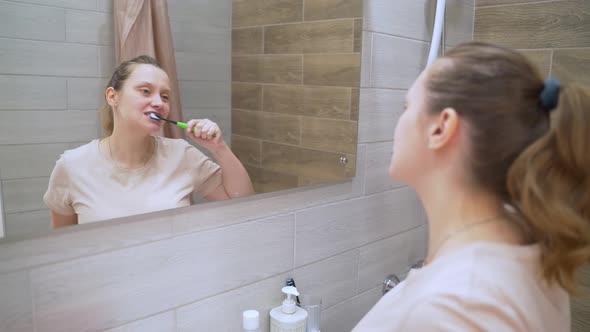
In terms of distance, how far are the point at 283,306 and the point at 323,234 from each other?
242 mm

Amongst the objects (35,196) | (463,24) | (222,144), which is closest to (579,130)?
(222,144)

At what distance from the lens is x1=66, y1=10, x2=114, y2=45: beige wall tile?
33.9 inches

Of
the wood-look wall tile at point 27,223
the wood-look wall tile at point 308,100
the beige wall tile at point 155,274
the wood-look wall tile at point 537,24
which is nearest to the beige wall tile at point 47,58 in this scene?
the wood-look wall tile at point 27,223

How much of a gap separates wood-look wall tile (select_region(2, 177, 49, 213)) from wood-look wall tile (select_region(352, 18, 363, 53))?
0.87m

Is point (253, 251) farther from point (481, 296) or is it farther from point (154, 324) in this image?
point (481, 296)

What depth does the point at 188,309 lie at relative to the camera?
105cm

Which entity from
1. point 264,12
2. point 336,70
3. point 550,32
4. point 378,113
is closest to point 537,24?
point 550,32

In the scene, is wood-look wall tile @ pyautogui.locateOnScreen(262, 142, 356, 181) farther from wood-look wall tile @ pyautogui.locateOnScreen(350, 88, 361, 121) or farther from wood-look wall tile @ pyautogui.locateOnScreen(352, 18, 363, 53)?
wood-look wall tile @ pyautogui.locateOnScreen(352, 18, 363, 53)

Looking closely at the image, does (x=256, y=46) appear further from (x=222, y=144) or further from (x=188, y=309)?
(x=188, y=309)

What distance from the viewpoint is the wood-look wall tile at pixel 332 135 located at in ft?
4.44

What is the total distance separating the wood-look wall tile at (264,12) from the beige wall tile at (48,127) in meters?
0.43

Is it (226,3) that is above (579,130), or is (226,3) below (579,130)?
above

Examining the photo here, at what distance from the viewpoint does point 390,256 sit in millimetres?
1600

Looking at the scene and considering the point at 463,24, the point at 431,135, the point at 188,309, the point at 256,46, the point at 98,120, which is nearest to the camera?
the point at 431,135
